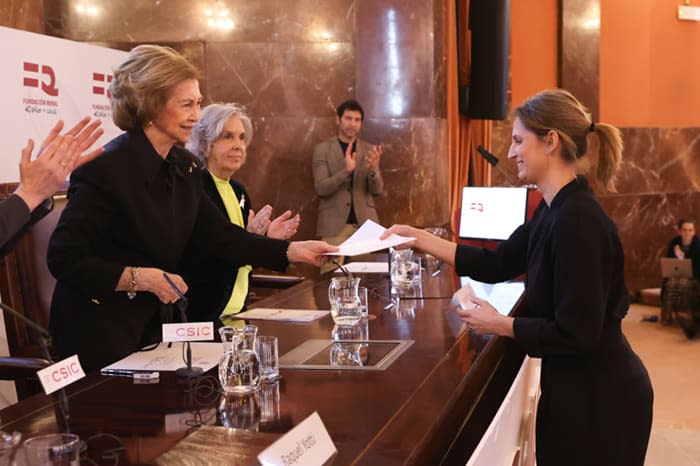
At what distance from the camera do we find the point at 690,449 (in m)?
4.20

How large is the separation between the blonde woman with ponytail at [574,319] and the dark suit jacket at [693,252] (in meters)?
5.77

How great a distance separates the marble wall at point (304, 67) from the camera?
6211 mm

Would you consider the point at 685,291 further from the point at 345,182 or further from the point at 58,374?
the point at 58,374

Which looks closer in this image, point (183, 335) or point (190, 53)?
point (183, 335)

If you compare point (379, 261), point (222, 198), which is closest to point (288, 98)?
point (379, 261)

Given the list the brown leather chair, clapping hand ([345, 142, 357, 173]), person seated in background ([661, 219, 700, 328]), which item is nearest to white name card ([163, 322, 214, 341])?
the brown leather chair

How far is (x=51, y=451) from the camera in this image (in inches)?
44.8

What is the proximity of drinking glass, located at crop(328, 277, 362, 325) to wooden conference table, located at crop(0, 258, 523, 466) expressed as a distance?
18cm

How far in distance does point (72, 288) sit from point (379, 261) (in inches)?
72.7

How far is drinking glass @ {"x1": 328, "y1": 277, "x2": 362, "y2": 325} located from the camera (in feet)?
7.66

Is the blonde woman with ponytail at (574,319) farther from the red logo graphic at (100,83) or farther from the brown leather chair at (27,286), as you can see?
the red logo graphic at (100,83)

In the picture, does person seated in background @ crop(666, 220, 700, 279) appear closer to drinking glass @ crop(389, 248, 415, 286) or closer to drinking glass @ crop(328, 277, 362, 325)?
drinking glass @ crop(389, 248, 415, 286)

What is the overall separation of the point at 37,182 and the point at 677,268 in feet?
21.0

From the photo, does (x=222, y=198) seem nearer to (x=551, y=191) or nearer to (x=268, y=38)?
(x=551, y=191)
